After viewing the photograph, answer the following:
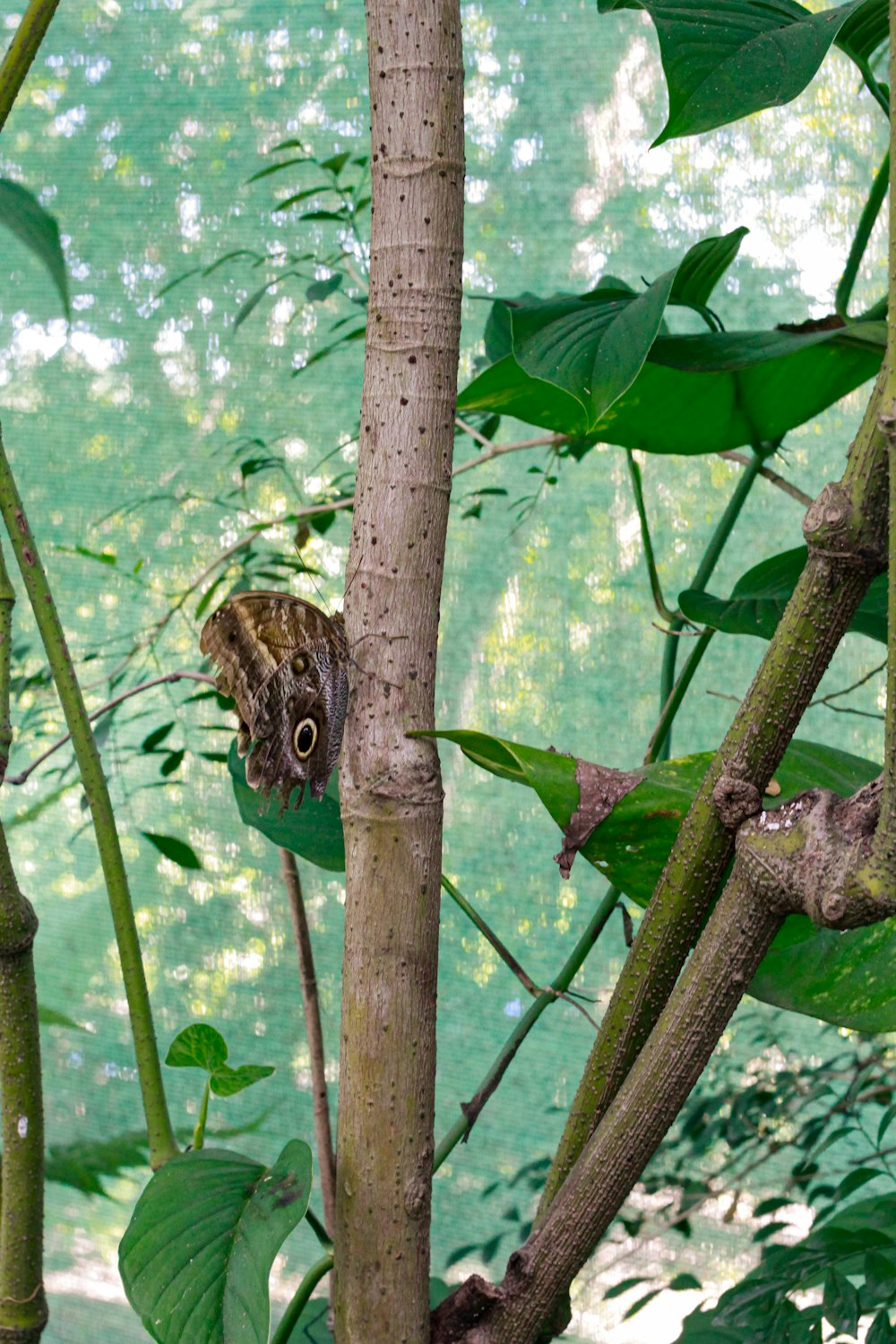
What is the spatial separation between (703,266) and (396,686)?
0.29 m

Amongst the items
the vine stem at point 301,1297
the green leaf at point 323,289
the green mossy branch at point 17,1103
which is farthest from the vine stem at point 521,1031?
the green leaf at point 323,289

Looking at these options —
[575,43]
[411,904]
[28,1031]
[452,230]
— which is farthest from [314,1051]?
[575,43]

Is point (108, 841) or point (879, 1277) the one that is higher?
point (108, 841)

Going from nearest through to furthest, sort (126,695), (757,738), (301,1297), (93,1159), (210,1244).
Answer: (757,738)
(210,1244)
(301,1297)
(126,695)
(93,1159)

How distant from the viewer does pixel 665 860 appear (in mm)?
364

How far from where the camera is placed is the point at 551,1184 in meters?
0.38

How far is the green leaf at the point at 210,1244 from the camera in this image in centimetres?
37

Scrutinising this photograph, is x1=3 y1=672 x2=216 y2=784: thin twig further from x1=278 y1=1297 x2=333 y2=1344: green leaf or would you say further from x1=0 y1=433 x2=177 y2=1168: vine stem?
x1=278 y1=1297 x2=333 y2=1344: green leaf

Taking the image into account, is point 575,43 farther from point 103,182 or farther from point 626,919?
point 626,919

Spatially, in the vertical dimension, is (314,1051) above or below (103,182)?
below

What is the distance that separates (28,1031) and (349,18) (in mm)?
988

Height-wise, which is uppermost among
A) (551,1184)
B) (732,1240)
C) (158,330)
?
(158,330)

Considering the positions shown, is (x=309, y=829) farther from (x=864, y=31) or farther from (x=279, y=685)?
(x=864, y=31)

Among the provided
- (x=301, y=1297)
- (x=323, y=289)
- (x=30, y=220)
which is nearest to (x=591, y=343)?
(x=30, y=220)
